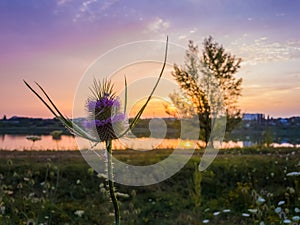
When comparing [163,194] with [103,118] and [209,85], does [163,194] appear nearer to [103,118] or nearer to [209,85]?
[103,118]

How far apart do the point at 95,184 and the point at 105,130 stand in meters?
6.15

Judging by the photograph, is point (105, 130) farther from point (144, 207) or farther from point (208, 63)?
point (208, 63)

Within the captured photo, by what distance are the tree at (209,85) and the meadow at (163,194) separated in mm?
7520

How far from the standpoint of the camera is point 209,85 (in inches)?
706

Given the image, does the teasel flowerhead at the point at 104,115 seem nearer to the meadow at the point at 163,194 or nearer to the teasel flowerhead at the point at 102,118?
the teasel flowerhead at the point at 102,118

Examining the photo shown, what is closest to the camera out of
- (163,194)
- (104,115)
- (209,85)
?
(104,115)

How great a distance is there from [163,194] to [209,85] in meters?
11.5

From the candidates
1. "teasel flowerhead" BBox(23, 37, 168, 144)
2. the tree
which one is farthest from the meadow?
the tree

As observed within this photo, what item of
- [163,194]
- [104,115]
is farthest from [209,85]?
[104,115]

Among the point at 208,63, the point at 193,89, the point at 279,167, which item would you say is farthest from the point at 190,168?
the point at 208,63

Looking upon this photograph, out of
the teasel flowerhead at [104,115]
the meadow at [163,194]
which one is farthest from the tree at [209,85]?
the teasel flowerhead at [104,115]

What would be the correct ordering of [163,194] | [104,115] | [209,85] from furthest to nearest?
[209,85]
[163,194]
[104,115]

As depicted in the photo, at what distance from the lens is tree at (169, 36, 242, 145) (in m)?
16.6

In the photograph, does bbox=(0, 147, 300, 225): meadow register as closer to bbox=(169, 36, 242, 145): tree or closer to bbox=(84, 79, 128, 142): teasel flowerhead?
bbox=(84, 79, 128, 142): teasel flowerhead
